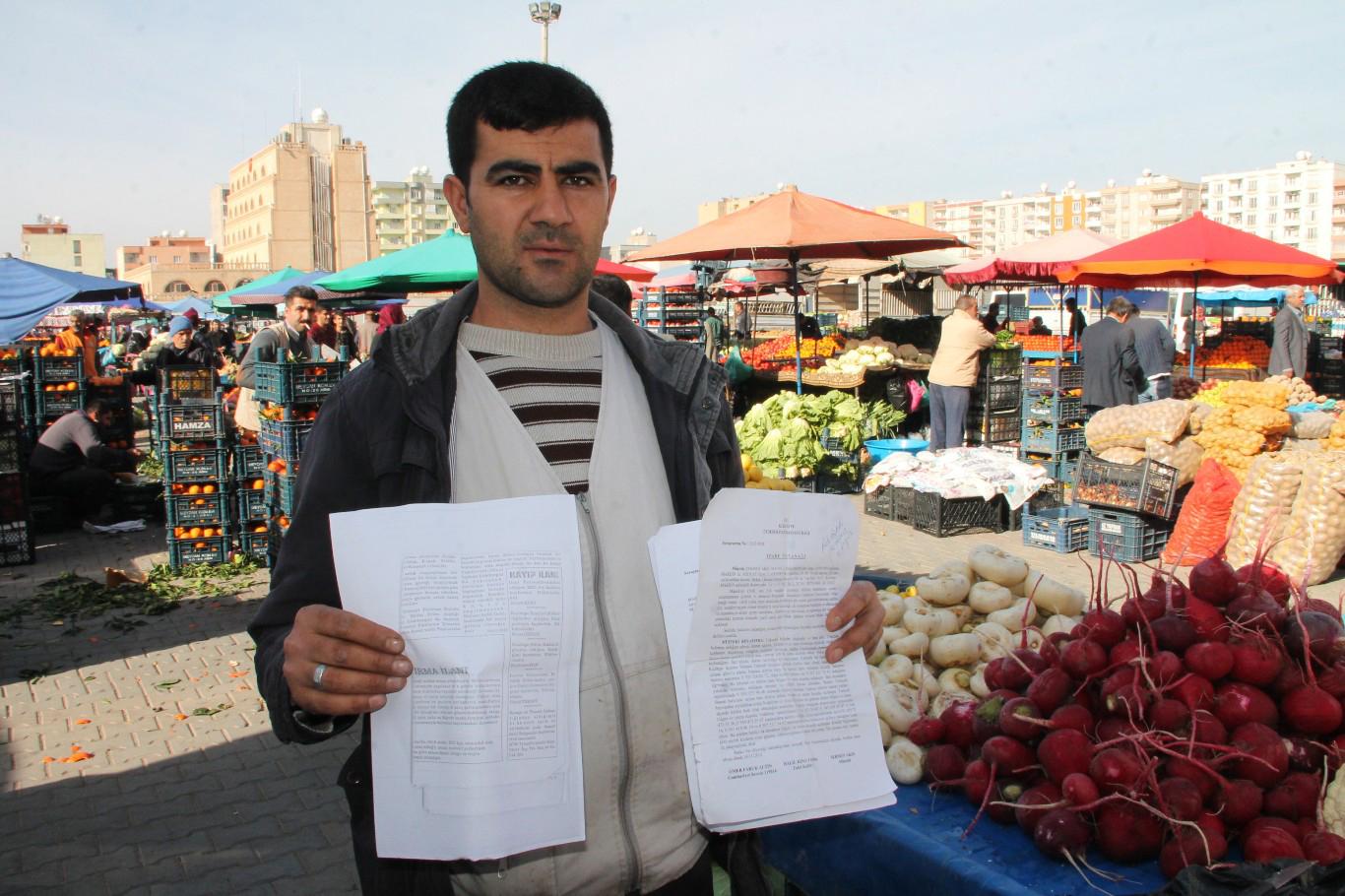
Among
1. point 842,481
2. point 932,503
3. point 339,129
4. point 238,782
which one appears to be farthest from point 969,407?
point 339,129

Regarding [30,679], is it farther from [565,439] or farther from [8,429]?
[565,439]

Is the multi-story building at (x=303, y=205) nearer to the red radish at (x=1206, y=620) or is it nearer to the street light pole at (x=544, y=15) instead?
the street light pole at (x=544, y=15)

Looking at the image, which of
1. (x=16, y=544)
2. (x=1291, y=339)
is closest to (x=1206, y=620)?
(x=16, y=544)

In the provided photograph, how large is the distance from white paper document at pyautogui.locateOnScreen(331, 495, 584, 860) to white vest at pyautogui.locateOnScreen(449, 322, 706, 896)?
0.22 meters

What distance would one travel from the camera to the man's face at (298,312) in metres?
9.29

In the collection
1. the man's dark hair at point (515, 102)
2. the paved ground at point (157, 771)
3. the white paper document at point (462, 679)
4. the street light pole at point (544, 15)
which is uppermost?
the street light pole at point (544, 15)

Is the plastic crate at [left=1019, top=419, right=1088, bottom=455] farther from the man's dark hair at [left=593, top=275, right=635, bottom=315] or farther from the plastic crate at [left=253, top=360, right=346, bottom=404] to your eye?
the plastic crate at [left=253, top=360, right=346, bottom=404]

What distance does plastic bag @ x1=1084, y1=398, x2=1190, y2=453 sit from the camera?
294 inches

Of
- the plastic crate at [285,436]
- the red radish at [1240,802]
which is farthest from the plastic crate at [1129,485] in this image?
the plastic crate at [285,436]

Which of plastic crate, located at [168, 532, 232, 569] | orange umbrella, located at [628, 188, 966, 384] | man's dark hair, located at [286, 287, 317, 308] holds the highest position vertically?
orange umbrella, located at [628, 188, 966, 384]

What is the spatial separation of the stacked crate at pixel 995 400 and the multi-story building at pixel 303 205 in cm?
10158

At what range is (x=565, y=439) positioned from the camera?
1672 mm

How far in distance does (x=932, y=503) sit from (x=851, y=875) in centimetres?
685

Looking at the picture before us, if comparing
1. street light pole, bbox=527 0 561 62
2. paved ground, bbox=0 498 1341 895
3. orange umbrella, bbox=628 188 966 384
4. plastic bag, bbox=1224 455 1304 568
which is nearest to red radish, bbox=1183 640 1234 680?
paved ground, bbox=0 498 1341 895
